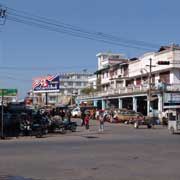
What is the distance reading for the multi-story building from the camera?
66.1 meters

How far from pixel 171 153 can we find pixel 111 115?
1782 inches

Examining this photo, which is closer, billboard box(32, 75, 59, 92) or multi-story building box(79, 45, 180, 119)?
billboard box(32, 75, 59, 92)

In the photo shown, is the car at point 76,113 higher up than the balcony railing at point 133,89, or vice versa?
the balcony railing at point 133,89

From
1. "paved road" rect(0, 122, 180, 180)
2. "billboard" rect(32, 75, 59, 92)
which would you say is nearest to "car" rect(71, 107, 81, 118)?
"billboard" rect(32, 75, 59, 92)

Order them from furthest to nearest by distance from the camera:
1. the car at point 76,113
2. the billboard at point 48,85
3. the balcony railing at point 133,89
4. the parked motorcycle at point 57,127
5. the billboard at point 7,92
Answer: the car at point 76,113
the balcony railing at point 133,89
the billboard at point 48,85
the parked motorcycle at point 57,127
the billboard at point 7,92

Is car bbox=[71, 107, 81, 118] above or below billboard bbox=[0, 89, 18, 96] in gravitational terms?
below

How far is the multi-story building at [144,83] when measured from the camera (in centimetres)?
6612

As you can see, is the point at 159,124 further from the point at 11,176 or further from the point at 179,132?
the point at 11,176

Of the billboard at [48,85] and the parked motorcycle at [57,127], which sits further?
the billboard at [48,85]

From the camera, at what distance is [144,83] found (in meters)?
73.8

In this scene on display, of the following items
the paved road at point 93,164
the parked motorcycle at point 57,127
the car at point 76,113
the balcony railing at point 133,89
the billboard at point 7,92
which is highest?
the balcony railing at point 133,89

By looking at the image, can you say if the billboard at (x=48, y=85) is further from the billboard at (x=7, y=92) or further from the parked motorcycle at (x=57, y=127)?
the billboard at (x=7, y=92)

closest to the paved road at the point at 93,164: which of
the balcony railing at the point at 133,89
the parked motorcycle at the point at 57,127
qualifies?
the parked motorcycle at the point at 57,127

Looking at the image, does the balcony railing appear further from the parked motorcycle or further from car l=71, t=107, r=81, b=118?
the parked motorcycle
